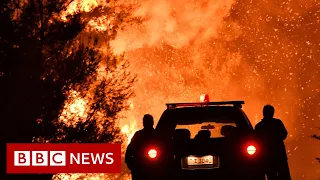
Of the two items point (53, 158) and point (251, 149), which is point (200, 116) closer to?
point (251, 149)

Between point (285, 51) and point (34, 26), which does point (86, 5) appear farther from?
point (285, 51)

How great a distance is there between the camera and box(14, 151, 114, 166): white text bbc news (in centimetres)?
2222

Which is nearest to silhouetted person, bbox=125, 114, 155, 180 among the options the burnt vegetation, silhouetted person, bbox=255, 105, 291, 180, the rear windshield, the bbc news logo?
the rear windshield

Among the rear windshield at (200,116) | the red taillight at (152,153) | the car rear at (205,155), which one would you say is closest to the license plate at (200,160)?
the car rear at (205,155)

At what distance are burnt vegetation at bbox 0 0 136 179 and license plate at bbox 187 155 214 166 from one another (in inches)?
632

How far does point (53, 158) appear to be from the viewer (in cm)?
2302

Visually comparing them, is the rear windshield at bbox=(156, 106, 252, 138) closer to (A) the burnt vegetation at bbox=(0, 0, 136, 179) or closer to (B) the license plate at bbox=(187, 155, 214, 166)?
(B) the license plate at bbox=(187, 155, 214, 166)

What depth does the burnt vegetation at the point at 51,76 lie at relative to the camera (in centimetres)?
2661

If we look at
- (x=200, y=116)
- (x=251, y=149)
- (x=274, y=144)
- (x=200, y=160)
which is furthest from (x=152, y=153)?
(x=274, y=144)

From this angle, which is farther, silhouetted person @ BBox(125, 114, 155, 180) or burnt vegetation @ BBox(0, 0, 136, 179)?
burnt vegetation @ BBox(0, 0, 136, 179)

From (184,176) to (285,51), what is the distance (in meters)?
189

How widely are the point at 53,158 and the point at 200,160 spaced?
12.5 m

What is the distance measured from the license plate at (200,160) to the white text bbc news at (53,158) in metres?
11.2

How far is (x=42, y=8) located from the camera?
28812 mm
